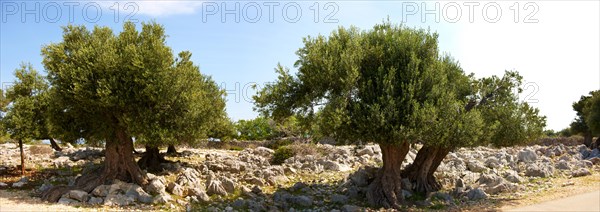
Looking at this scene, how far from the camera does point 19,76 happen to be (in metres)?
31.7

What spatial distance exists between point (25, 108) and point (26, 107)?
0.40 ft

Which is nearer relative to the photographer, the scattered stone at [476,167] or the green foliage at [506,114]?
the green foliage at [506,114]

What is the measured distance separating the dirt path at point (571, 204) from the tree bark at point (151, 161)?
75.2 ft

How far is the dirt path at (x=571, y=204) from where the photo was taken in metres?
22.3

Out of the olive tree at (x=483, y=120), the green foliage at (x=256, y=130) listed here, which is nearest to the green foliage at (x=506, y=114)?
the olive tree at (x=483, y=120)

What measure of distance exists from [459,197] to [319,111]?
10394 mm

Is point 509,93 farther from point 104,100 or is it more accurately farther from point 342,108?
point 104,100

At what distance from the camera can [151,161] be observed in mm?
33938

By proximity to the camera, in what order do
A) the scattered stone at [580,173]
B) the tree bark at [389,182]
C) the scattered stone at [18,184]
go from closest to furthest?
1. the tree bark at [389,182]
2. the scattered stone at [18,184]
3. the scattered stone at [580,173]

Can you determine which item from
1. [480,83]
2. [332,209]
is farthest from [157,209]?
[480,83]

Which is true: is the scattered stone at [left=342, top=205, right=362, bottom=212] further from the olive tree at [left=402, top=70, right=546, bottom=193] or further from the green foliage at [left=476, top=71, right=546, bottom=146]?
the green foliage at [left=476, top=71, right=546, bottom=146]

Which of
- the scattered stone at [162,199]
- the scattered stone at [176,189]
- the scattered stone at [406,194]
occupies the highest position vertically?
the scattered stone at [176,189]

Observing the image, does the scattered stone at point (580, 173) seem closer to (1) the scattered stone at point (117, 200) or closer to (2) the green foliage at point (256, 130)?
(1) the scattered stone at point (117, 200)

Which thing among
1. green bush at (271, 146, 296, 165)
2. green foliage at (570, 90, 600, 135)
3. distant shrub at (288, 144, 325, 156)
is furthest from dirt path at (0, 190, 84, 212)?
green foliage at (570, 90, 600, 135)
